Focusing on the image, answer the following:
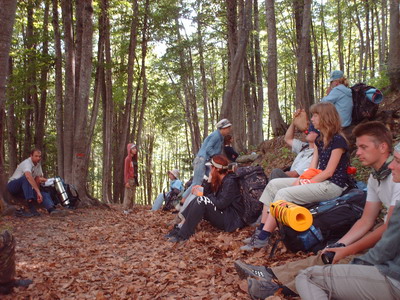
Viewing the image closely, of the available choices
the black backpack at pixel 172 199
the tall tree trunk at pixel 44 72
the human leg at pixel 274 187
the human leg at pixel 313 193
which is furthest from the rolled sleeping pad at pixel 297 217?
the tall tree trunk at pixel 44 72

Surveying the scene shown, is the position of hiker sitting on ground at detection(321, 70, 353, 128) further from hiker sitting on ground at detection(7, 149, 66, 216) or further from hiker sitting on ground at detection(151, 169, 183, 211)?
hiker sitting on ground at detection(7, 149, 66, 216)

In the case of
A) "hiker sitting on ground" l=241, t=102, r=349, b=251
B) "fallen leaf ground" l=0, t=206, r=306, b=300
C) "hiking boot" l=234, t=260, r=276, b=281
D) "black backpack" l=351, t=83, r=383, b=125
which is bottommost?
"fallen leaf ground" l=0, t=206, r=306, b=300

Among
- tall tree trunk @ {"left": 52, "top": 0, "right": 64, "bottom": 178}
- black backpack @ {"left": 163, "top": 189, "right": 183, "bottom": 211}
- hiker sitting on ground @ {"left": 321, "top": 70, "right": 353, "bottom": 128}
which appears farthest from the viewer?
tall tree trunk @ {"left": 52, "top": 0, "right": 64, "bottom": 178}

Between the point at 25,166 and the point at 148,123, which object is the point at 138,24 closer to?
the point at 25,166

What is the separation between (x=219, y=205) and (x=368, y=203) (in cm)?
290

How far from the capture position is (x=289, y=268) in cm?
354

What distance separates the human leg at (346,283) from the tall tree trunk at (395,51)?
8209mm

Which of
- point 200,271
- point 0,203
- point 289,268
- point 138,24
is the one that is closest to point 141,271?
point 200,271

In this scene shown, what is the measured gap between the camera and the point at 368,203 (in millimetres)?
3674

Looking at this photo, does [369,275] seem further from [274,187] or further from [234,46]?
[234,46]

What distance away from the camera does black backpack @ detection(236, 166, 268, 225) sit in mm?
6090

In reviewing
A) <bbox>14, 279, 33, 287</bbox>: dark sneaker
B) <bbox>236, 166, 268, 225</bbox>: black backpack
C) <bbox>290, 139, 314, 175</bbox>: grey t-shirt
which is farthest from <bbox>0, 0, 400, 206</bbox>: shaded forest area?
<bbox>14, 279, 33, 287</bbox>: dark sneaker

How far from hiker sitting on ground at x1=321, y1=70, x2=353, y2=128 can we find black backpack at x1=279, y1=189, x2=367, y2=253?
3001mm

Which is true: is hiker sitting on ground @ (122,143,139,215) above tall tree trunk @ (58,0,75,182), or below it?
below
